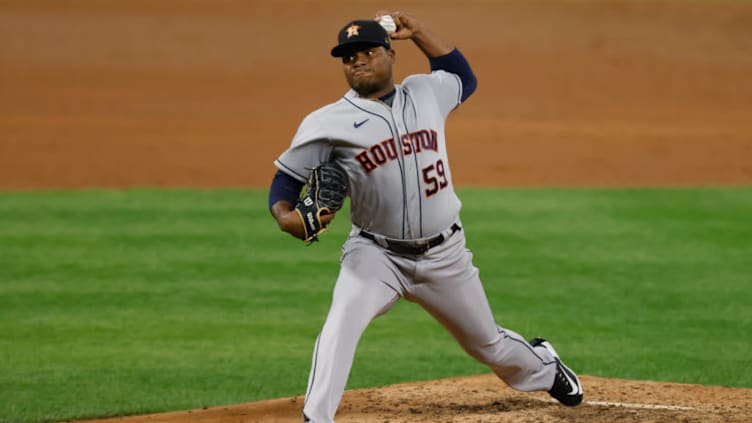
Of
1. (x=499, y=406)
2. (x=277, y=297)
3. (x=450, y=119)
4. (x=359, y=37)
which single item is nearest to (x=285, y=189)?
(x=359, y=37)

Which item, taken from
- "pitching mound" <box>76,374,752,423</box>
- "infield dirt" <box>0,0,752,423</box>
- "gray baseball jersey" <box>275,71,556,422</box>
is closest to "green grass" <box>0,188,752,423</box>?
"pitching mound" <box>76,374,752,423</box>

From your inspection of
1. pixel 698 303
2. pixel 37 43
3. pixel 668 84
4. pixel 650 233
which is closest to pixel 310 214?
pixel 698 303

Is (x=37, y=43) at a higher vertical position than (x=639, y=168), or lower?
higher

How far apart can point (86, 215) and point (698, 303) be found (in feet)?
17.5

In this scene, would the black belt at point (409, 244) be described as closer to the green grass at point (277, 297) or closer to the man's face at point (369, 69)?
the man's face at point (369, 69)

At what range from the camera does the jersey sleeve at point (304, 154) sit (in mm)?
4895

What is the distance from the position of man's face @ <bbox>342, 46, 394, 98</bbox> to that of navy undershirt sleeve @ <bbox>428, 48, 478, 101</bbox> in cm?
41

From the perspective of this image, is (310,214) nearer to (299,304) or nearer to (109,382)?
(109,382)

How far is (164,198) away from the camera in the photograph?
1124cm

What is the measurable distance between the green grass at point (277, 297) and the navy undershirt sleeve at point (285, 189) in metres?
1.75

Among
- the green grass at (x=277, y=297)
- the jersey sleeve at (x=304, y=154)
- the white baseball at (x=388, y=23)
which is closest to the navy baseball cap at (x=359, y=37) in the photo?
the white baseball at (x=388, y=23)

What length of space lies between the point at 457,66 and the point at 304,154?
3.04ft

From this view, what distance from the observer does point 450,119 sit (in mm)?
15414

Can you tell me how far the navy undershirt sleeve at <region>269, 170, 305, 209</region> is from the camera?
4895mm
